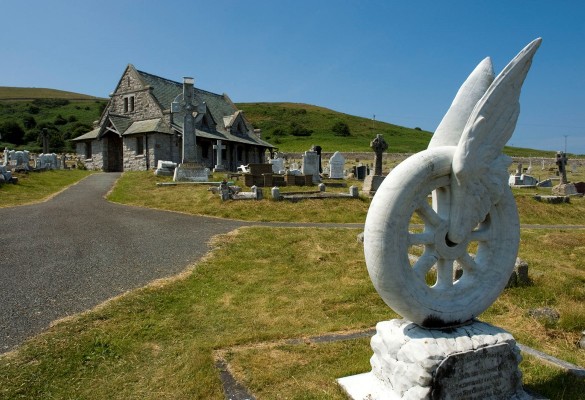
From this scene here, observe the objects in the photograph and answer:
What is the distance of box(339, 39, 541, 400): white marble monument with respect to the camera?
11.1ft

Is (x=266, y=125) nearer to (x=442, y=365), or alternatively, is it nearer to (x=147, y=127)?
(x=147, y=127)

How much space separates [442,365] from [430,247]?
1.02 m

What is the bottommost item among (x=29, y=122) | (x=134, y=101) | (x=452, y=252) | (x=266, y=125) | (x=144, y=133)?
(x=452, y=252)

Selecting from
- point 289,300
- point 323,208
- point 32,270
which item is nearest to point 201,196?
point 323,208

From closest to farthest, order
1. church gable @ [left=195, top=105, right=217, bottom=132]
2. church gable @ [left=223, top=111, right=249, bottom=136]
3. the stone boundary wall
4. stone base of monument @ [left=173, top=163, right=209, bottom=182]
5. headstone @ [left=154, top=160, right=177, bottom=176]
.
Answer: stone base of monument @ [left=173, top=163, right=209, bottom=182]
headstone @ [left=154, top=160, right=177, bottom=176]
church gable @ [left=195, top=105, right=217, bottom=132]
church gable @ [left=223, top=111, right=249, bottom=136]
the stone boundary wall

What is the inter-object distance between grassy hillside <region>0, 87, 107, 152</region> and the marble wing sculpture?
45.0 meters

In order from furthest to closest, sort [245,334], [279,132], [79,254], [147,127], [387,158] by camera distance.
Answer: [279,132] < [387,158] < [147,127] < [79,254] < [245,334]

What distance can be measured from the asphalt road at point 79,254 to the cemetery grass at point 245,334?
1.75 ft

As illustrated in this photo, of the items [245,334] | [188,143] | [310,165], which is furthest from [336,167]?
[245,334]

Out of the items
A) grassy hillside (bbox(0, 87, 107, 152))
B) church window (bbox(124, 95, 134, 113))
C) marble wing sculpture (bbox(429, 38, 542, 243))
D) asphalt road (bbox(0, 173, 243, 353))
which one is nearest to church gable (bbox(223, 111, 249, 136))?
church window (bbox(124, 95, 134, 113))

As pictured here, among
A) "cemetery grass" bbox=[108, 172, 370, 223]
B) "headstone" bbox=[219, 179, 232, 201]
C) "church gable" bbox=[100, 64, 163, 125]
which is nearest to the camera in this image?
"cemetery grass" bbox=[108, 172, 370, 223]

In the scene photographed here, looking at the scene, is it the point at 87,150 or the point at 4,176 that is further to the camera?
the point at 87,150

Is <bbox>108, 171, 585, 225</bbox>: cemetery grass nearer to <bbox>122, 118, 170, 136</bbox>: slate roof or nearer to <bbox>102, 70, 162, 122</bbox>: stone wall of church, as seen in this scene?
<bbox>122, 118, 170, 136</bbox>: slate roof

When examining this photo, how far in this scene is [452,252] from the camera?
375 cm
